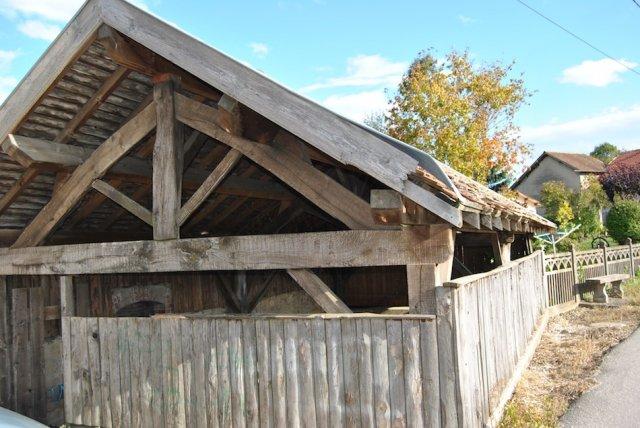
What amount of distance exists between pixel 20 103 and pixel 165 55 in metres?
1.67

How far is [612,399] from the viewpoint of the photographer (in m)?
6.72

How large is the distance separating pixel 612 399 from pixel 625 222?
21.4 meters

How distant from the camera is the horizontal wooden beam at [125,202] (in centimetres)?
526

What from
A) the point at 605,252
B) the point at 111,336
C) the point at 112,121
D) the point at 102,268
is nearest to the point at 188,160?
the point at 112,121

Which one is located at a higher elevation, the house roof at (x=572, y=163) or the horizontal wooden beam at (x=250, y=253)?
the house roof at (x=572, y=163)

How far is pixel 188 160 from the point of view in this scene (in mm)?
6066

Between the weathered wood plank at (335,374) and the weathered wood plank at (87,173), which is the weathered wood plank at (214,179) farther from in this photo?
the weathered wood plank at (335,374)

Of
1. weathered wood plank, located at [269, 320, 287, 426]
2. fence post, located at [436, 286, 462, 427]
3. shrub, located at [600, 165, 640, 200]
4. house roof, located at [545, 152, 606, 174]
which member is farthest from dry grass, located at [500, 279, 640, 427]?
house roof, located at [545, 152, 606, 174]

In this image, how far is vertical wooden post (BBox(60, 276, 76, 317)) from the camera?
5781 millimetres

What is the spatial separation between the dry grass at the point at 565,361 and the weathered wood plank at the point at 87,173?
4462 mm

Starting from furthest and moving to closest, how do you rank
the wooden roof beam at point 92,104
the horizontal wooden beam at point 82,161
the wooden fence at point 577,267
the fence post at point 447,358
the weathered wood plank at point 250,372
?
the wooden fence at point 577,267 → the wooden roof beam at point 92,104 → the horizontal wooden beam at point 82,161 → the weathered wood plank at point 250,372 → the fence post at point 447,358

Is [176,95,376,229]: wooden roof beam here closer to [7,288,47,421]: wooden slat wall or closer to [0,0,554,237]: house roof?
[0,0,554,237]: house roof

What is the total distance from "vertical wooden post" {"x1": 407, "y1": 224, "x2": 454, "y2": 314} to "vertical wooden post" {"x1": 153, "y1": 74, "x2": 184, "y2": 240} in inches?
87.3

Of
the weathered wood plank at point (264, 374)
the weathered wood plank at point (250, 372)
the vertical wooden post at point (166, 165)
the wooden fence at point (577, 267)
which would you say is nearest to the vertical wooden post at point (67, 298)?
the vertical wooden post at point (166, 165)
